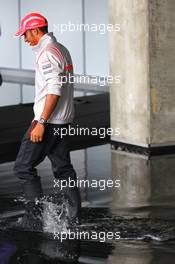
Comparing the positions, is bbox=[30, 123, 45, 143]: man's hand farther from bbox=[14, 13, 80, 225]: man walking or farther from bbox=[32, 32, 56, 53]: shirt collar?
bbox=[32, 32, 56, 53]: shirt collar

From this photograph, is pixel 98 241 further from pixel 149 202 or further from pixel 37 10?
pixel 37 10

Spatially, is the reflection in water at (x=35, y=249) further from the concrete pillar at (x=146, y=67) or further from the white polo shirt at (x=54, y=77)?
the concrete pillar at (x=146, y=67)

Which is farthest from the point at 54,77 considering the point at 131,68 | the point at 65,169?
the point at 131,68

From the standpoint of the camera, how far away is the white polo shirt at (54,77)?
Result: 645cm

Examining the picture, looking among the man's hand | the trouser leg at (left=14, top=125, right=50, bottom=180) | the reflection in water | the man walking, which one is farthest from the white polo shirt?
the reflection in water

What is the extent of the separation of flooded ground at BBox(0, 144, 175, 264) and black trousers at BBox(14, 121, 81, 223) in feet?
0.75

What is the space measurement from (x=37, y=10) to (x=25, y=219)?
50.6ft

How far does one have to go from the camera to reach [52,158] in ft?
22.6

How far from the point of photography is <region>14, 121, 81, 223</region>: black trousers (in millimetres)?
6762

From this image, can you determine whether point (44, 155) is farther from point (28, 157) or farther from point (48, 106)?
point (48, 106)

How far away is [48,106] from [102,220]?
1.37m

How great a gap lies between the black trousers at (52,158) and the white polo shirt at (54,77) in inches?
6.2

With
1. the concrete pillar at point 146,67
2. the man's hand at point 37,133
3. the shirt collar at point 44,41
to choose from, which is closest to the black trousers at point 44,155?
the man's hand at point 37,133

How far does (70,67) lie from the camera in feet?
21.7
